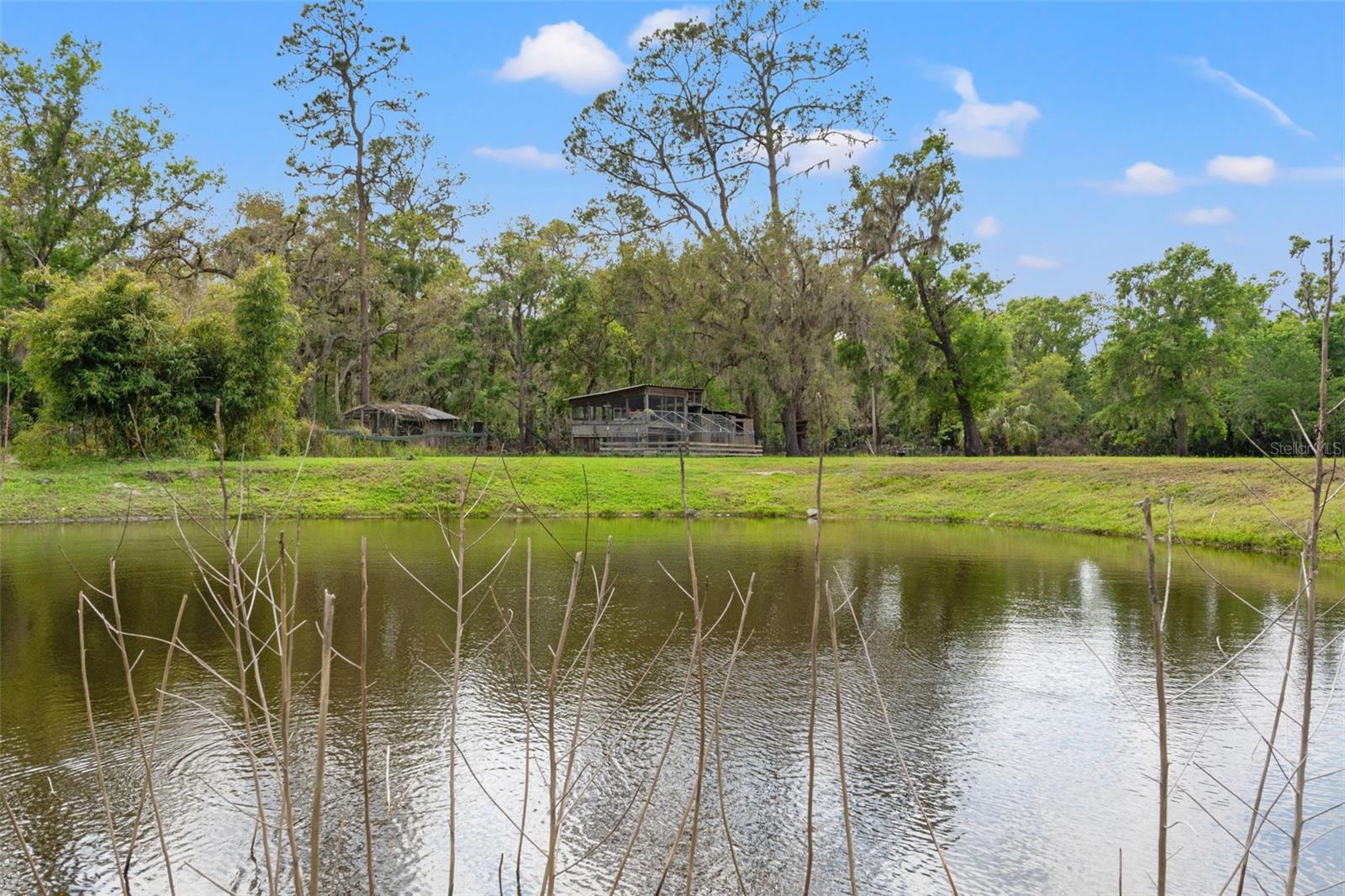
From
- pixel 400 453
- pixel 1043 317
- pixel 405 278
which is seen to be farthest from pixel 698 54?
pixel 1043 317

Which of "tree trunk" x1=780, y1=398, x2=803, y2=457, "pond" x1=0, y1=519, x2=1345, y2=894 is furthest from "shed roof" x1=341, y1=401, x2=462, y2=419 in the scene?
"pond" x1=0, y1=519, x2=1345, y2=894

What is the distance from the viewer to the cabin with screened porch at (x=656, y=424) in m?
37.3

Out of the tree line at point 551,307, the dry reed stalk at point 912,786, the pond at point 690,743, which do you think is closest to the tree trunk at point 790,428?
the tree line at point 551,307

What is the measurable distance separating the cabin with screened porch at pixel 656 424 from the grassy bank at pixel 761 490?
29.3 ft

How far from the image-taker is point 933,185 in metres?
33.6

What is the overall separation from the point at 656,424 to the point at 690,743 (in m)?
32.0

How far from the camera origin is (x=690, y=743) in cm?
573

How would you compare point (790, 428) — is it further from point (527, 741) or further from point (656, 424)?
point (527, 741)

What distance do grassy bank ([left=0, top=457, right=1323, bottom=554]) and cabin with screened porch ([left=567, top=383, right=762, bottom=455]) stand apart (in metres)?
8.92

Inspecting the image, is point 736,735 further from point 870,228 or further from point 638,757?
point 870,228

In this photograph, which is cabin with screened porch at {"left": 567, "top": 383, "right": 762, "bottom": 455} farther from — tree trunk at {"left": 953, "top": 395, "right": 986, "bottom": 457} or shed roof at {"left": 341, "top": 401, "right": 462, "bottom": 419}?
tree trunk at {"left": 953, "top": 395, "right": 986, "bottom": 457}

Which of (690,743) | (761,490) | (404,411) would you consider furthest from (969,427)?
(690,743)

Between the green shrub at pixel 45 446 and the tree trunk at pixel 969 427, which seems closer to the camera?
the green shrub at pixel 45 446

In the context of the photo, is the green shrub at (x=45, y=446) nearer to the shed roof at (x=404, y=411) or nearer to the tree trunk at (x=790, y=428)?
the shed roof at (x=404, y=411)
